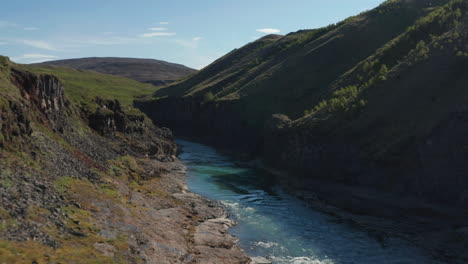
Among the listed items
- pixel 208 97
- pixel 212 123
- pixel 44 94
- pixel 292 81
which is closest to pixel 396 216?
pixel 44 94

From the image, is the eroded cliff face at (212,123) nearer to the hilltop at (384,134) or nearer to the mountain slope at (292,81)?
the mountain slope at (292,81)

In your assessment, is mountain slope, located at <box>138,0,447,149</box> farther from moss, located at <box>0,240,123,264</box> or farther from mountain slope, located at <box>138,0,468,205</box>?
moss, located at <box>0,240,123,264</box>

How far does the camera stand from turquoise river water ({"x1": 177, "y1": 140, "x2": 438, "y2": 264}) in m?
46.6

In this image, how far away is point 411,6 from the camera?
165m

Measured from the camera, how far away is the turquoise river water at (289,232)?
46594 mm

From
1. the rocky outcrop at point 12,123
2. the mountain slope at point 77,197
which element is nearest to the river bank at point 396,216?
the mountain slope at point 77,197

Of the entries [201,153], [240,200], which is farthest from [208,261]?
[201,153]

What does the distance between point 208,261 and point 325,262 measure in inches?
552

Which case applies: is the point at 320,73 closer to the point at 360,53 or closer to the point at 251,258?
the point at 360,53

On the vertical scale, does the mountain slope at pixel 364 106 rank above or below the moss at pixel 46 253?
above

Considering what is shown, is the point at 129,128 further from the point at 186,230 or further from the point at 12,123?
the point at 186,230

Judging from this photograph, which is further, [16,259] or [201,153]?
[201,153]

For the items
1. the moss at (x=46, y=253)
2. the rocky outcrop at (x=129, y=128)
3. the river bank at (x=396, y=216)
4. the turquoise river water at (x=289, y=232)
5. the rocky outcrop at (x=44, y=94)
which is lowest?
the turquoise river water at (x=289, y=232)

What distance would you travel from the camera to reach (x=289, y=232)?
2151 inches
